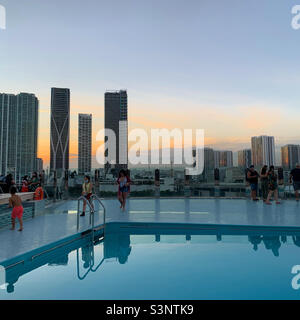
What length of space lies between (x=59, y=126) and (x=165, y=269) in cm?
8225

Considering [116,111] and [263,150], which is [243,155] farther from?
[116,111]

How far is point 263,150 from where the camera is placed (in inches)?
577

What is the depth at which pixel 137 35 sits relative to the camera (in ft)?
41.9

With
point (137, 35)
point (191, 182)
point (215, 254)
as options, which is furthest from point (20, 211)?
point (137, 35)

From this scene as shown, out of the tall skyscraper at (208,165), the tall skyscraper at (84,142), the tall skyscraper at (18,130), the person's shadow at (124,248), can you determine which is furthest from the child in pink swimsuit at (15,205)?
the tall skyscraper at (84,142)

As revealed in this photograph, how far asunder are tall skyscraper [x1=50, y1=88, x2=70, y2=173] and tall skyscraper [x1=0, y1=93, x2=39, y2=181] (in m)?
19.8

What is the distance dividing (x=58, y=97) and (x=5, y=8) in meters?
Result: 72.1

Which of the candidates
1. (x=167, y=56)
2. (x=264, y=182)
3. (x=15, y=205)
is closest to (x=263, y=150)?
(x=264, y=182)

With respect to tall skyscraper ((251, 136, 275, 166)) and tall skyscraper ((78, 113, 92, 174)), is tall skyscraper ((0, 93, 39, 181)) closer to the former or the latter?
tall skyscraper ((78, 113, 92, 174))

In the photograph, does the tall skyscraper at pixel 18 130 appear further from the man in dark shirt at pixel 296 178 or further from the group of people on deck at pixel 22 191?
the man in dark shirt at pixel 296 178

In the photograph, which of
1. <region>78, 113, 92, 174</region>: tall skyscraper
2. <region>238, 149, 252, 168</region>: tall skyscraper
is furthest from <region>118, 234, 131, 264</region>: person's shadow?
<region>78, 113, 92, 174</region>: tall skyscraper

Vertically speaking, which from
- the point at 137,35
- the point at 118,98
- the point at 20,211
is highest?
the point at 118,98

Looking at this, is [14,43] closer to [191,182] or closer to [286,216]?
[191,182]

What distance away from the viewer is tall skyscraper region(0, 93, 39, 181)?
4128cm
